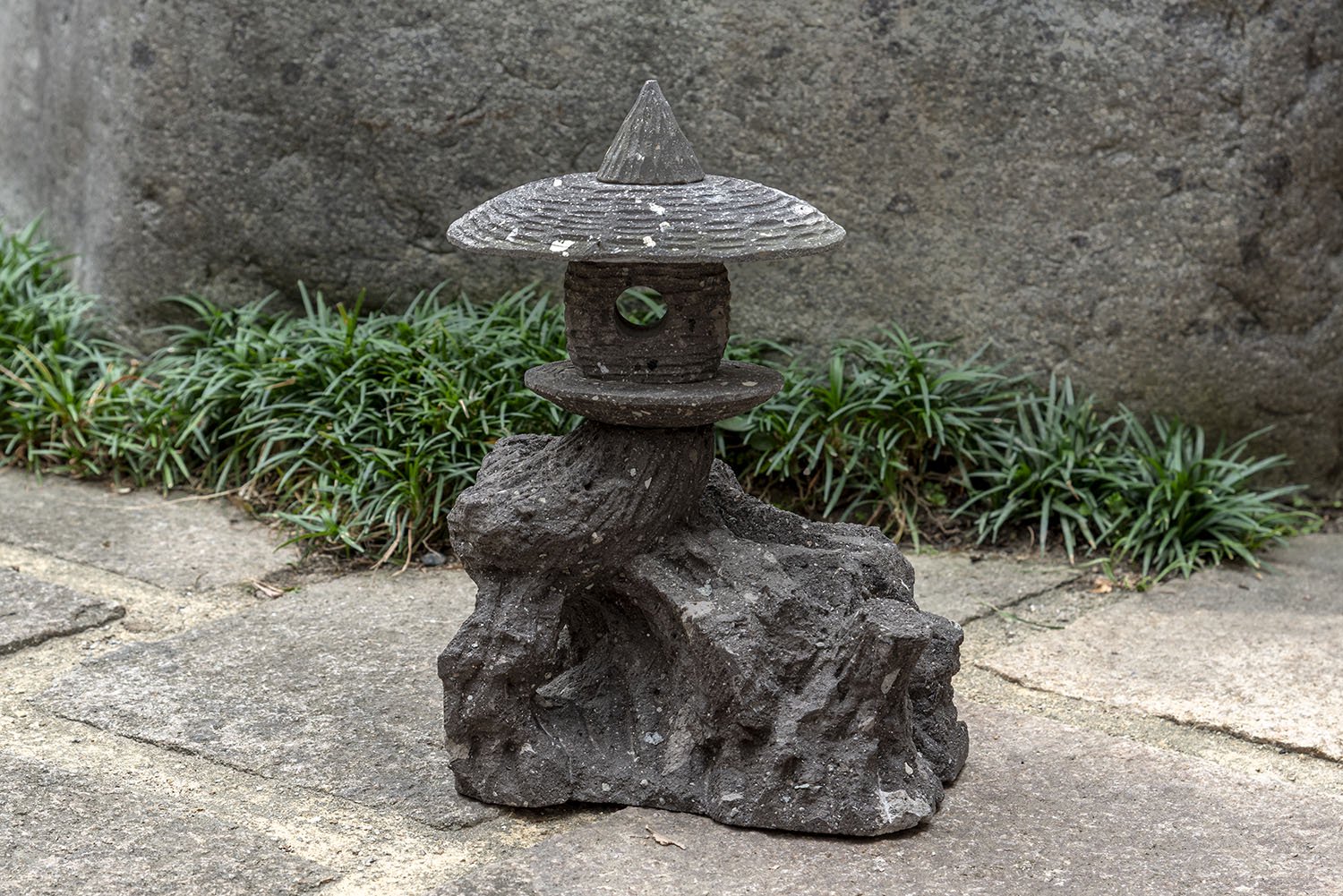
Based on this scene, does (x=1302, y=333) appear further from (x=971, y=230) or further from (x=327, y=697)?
(x=327, y=697)

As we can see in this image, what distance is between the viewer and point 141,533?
4.36m

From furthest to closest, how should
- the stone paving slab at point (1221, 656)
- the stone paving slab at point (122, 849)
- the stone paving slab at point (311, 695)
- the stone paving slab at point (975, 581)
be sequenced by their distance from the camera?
the stone paving slab at point (975, 581) → the stone paving slab at point (1221, 656) → the stone paving slab at point (311, 695) → the stone paving slab at point (122, 849)

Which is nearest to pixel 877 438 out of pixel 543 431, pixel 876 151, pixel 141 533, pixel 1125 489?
pixel 1125 489

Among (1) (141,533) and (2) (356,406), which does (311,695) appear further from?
(2) (356,406)

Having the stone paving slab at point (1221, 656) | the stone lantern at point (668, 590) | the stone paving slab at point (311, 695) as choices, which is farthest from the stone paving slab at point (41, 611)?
the stone paving slab at point (1221, 656)

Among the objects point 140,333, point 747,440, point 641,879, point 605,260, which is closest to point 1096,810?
point 641,879

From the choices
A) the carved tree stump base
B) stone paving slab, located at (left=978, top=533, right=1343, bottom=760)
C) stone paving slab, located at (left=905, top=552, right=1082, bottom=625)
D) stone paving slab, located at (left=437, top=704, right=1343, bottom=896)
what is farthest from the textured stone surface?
stone paving slab, located at (left=905, top=552, right=1082, bottom=625)

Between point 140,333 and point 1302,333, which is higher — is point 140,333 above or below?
below

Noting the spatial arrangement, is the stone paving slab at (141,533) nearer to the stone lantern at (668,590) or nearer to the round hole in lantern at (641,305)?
the round hole in lantern at (641,305)

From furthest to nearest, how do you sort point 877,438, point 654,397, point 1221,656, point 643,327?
1. point 877,438
2. point 1221,656
3. point 643,327
4. point 654,397

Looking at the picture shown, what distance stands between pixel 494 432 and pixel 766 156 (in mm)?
1157

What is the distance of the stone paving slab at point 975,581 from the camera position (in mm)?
3945

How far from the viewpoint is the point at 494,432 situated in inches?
172

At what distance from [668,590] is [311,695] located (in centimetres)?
93
